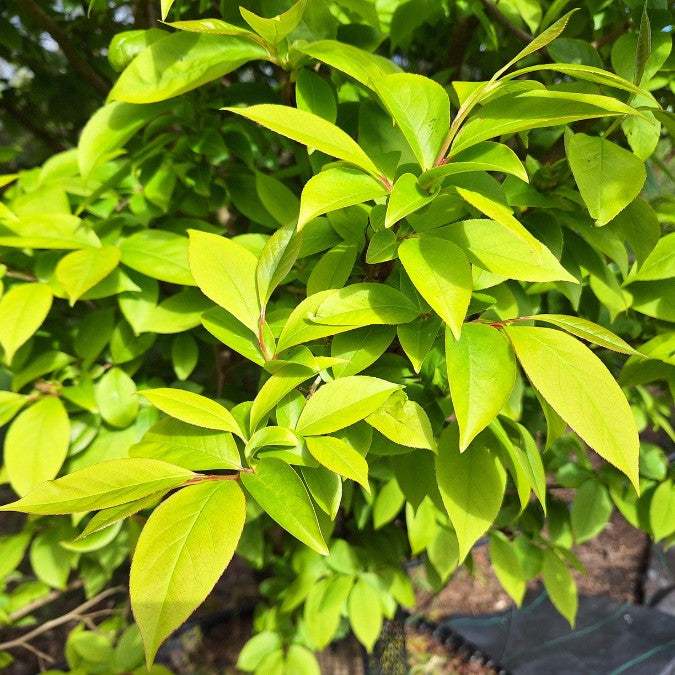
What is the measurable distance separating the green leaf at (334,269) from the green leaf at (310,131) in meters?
0.08

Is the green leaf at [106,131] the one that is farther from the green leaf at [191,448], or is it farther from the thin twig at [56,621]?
the thin twig at [56,621]

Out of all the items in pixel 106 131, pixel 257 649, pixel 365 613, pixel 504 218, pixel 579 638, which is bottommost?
pixel 579 638

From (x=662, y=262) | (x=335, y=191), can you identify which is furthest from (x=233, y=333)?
(x=662, y=262)

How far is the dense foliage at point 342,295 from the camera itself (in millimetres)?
344

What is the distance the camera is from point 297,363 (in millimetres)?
388

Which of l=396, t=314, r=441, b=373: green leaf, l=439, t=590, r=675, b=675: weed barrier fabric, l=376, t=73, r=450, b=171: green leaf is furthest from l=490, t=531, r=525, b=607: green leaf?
l=439, t=590, r=675, b=675: weed barrier fabric

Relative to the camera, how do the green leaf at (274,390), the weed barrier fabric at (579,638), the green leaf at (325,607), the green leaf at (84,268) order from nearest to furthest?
1. the green leaf at (274,390)
2. the green leaf at (84,268)
3. the green leaf at (325,607)
4. the weed barrier fabric at (579,638)

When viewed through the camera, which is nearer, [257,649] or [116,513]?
[116,513]

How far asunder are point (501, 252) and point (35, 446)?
0.52 metres

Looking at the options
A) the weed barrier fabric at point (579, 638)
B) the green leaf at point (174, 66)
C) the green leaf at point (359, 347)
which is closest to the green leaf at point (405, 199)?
the green leaf at point (359, 347)

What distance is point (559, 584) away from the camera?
0.83 meters

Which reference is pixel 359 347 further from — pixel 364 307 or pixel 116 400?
pixel 116 400

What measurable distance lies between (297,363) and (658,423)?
0.62 metres

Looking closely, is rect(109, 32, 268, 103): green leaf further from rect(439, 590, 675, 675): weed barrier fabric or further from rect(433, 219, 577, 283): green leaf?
rect(439, 590, 675, 675): weed barrier fabric
